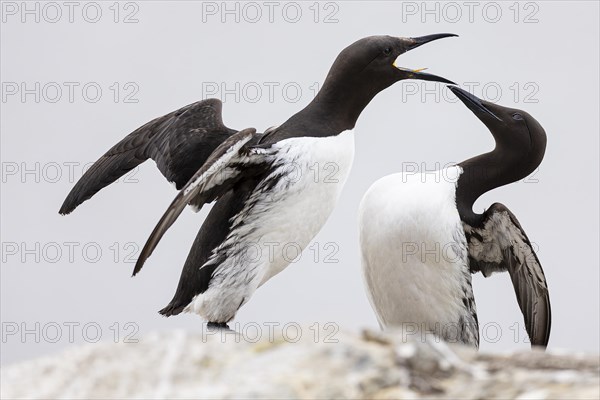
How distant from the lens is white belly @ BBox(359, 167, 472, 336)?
8805mm

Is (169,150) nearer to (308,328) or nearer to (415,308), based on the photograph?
(415,308)

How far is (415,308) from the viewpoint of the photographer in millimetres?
8969

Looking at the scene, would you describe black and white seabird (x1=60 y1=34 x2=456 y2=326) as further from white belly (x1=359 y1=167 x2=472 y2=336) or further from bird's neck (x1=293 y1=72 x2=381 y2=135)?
white belly (x1=359 y1=167 x2=472 y2=336)

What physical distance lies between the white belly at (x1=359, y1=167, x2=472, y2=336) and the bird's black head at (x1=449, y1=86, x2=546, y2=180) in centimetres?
70

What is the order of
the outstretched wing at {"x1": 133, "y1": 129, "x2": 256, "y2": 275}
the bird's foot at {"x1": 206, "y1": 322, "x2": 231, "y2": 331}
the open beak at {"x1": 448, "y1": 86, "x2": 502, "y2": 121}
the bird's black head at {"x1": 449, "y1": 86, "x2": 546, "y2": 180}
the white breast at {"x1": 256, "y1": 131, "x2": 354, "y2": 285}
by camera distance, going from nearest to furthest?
the outstretched wing at {"x1": 133, "y1": 129, "x2": 256, "y2": 275}
the white breast at {"x1": 256, "y1": 131, "x2": 354, "y2": 285}
the bird's foot at {"x1": 206, "y1": 322, "x2": 231, "y2": 331}
the bird's black head at {"x1": 449, "y1": 86, "x2": 546, "y2": 180}
the open beak at {"x1": 448, "y1": 86, "x2": 502, "y2": 121}

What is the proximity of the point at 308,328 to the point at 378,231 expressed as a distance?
4.47 meters

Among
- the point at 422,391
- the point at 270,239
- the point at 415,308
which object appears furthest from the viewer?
the point at 415,308

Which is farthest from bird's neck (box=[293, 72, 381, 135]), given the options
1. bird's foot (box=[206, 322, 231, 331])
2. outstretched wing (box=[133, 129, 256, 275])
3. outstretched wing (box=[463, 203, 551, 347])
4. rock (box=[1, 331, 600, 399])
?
rock (box=[1, 331, 600, 399])

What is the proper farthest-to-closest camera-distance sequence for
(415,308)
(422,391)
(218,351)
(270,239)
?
(415,308) → (270,239) → (218,351) → (422,391)

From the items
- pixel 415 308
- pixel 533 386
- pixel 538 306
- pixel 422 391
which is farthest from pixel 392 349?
pixel 538 306

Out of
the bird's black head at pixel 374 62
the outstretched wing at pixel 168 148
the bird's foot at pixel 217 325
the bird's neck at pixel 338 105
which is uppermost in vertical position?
the bird's black head at pixel 374 62

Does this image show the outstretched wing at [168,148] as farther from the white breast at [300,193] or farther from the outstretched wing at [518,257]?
the outstretched wing at [518,257]

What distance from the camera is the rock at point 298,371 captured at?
4090 millimetres

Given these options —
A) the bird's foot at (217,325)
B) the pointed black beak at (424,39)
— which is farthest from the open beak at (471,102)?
the bird's foot at (217,325)
